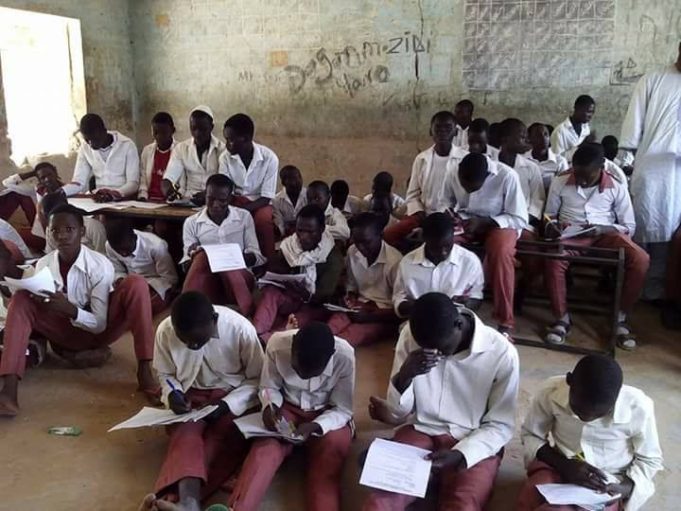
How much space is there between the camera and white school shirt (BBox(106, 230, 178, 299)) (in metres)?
4.48

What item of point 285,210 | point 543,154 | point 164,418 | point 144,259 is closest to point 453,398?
point 164,418

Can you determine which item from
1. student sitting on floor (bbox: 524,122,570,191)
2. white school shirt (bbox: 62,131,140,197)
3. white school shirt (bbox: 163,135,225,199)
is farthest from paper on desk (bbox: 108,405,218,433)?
student sitting on floor (bbox: 524,122,570,191)

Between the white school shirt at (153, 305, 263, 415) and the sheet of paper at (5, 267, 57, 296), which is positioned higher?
the sheet of paper at (5, 267, 57, 296)

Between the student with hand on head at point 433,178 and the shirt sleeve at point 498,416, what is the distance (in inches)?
83.5

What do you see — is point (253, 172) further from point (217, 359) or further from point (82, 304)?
point (217, 359)

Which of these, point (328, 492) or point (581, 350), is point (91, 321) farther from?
point (581, 350)

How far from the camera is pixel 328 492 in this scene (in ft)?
8.16

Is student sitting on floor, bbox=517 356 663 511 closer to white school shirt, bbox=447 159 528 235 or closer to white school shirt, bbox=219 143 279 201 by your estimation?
white school shirt, bbox=447 159 528 235

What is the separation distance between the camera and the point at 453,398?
2572 millimetres

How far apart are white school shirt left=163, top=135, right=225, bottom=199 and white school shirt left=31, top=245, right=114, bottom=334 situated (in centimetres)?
167

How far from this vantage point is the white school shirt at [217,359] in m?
2.87

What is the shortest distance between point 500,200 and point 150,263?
253cm

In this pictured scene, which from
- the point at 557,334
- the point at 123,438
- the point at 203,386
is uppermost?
the point at 203,386

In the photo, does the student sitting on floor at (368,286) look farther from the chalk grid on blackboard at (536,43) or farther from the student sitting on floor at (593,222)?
the chalk grid on blackboard at (536,43)
